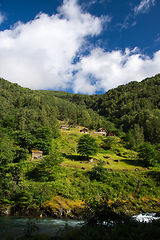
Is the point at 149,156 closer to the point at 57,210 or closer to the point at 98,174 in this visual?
the point at 98,174

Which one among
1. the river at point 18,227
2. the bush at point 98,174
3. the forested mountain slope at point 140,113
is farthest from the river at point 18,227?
the forested mountain slope at point 140,113

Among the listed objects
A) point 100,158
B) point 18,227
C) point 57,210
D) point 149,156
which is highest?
point 149,156

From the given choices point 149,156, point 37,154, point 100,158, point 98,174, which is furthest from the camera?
point 100,158

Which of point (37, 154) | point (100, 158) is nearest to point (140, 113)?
point (100, 158)

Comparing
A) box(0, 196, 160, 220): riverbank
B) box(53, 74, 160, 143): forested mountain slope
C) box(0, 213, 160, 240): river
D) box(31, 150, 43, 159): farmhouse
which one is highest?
box(53, 74, 160, 143): forested mountain slope

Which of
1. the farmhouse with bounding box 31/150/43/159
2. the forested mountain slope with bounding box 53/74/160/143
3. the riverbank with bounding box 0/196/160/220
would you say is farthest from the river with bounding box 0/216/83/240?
the forested mountain slope with bounding box 53/74/160/143

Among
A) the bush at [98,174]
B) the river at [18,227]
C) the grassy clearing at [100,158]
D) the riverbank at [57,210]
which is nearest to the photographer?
the river at [18,227]

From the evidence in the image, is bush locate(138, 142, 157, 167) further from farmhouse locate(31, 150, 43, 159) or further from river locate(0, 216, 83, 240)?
river locate(0, 216, 83, 240)

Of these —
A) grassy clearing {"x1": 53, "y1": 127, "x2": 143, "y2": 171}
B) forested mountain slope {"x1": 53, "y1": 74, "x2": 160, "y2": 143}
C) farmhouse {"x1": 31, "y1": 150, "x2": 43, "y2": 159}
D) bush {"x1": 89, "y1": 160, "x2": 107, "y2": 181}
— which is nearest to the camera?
bush {"x1": 89, "y1": 160, "x2": 107, "y2": 181}

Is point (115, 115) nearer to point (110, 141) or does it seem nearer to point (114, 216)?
point (110, 141)

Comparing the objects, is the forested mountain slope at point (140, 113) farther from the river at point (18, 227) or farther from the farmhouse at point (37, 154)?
the river at point (18, 227)

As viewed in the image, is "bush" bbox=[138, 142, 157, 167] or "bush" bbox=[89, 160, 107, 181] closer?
"bush" bbox=[89, 160, 107, 181]

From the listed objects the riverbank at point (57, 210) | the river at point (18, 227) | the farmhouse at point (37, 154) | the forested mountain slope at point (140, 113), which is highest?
the forested mountain slope at point (140, 113)

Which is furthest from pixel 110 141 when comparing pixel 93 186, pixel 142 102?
pixel 142 102
